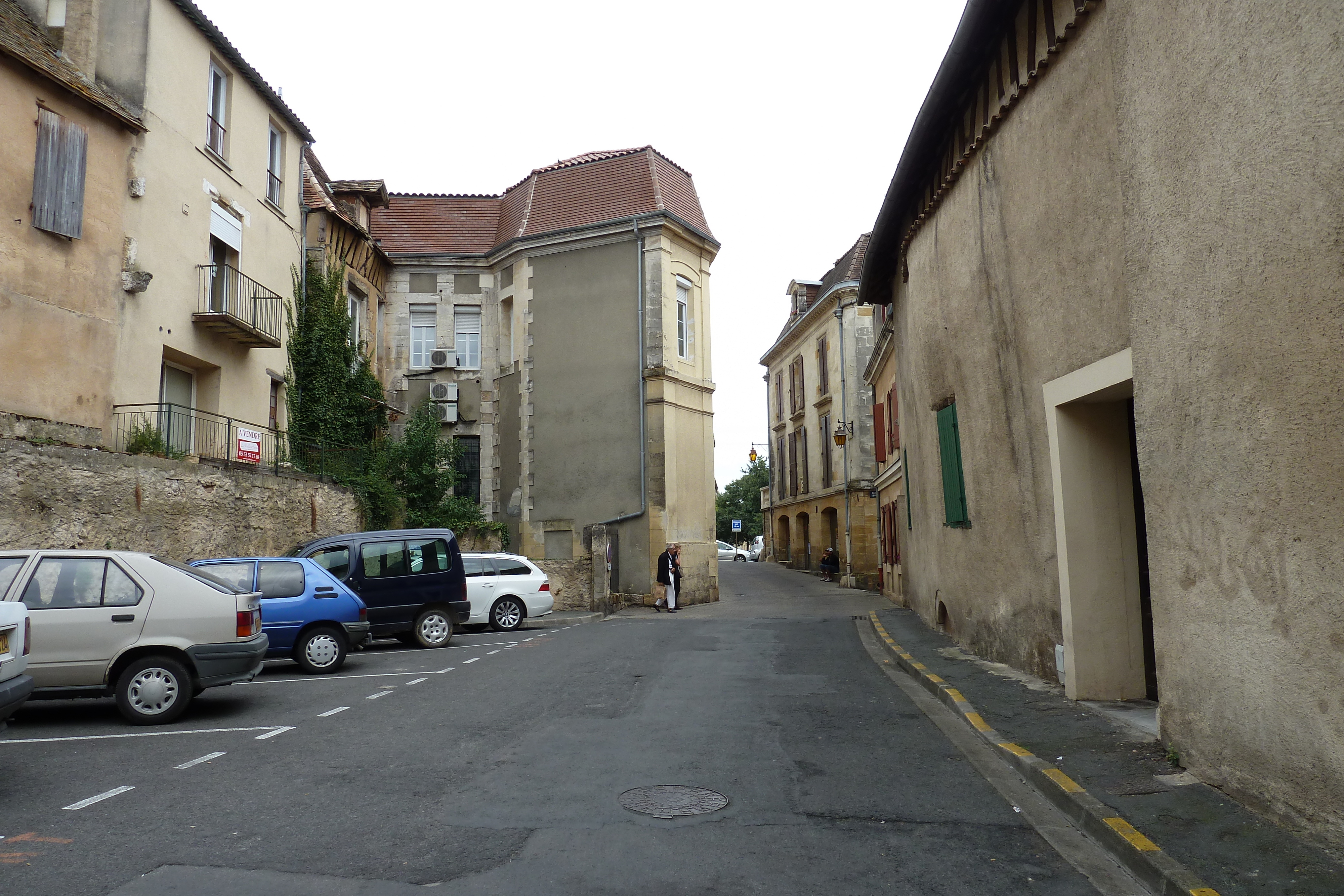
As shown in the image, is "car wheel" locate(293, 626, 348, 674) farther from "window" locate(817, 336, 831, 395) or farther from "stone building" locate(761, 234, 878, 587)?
"window" locate(817, 336, 831, 395)

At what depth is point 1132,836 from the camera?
15.4ft

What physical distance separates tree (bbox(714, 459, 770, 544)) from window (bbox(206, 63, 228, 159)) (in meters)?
58.1

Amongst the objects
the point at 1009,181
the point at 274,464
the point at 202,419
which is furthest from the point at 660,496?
the point at 1009,181

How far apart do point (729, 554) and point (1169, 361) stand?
5389cm

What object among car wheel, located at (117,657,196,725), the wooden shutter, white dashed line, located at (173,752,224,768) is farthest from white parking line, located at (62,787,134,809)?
the wooden shutter

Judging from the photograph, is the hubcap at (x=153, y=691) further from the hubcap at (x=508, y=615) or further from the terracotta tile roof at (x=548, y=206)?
the terracotta tile roof at (x=548, y=206)

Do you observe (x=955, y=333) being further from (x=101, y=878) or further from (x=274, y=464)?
(x=274, y=464)

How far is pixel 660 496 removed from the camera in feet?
85.9

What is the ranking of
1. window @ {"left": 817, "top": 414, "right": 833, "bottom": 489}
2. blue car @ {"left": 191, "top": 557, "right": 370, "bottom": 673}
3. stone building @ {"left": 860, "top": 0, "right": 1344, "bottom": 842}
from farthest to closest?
1. window @ {"left": 817, "top": 414, "right": 833, "bottom": 489}
2. blue car @ {"left": 191, "top": 557, "right": 370, "bottom": 673}
3. stone building @ {"left": 860, "top": 0, "right": 1344, "bottom": 842}

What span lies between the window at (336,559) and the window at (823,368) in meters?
26.5

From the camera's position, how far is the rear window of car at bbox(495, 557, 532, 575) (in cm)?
1914

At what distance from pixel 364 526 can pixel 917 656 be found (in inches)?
546

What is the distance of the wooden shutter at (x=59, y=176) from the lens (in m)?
14.2

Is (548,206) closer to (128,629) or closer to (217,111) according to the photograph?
(217,111)
